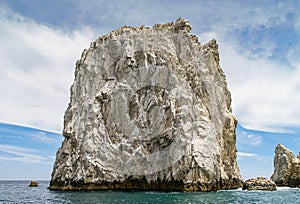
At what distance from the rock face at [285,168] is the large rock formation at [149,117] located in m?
23.1

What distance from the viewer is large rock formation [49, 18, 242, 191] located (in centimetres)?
4366

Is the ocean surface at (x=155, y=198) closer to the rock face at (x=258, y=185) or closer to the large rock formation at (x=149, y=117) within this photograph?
the large rock formation at (x=149, y=117)

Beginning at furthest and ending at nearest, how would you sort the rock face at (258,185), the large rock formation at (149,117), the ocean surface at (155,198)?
the rock face at (258,185) → the large rock formation at (149,117) → the ocean surface at (155,198)

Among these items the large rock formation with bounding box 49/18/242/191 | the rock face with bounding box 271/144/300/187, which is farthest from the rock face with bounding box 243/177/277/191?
the rock face with bounding box 271/144/300/187

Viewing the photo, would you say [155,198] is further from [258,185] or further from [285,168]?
[285,168]

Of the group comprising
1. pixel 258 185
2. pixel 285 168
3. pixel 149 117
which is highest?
pixel 149 117

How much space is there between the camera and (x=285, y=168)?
242 ft

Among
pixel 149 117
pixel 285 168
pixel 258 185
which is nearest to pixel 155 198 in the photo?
pixel 149 117

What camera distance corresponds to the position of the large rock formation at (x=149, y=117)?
1719 inches

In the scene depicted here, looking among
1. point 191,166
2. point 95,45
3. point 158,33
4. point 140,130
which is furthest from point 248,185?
point 95,45

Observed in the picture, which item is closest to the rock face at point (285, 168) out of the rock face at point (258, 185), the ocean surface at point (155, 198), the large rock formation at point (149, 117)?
the rock face at point (258, 185)

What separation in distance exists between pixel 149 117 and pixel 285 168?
41560mm

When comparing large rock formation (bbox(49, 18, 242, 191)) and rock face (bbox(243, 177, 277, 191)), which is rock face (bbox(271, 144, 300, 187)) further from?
large rock formation (bbox(49, 18, 242, 191))

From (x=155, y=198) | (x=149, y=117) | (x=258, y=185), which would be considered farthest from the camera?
(x=258, y=185)
